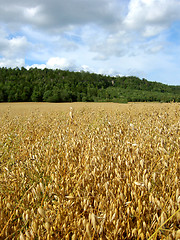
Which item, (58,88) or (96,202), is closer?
(96,202)

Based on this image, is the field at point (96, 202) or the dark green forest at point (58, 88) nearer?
the field at point (96, 202)

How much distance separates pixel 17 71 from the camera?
125 feet

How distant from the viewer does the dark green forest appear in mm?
29875

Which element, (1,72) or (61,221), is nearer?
(61,221)

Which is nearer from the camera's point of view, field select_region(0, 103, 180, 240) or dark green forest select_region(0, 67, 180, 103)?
field select_region(0, 103, 180, 240)

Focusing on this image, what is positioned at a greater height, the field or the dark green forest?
the dark green forest

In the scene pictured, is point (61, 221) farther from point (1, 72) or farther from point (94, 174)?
point (1, 72)

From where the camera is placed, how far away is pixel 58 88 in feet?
105

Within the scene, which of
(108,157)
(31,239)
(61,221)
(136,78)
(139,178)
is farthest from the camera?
(136,78)

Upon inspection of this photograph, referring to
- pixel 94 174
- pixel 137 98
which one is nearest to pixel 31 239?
pixel 94 174

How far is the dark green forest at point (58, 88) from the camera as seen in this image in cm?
2988

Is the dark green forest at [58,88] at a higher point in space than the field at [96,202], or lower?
higher

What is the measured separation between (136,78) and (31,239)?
55205 millimetres

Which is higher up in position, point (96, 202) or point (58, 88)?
point (58, 88)
